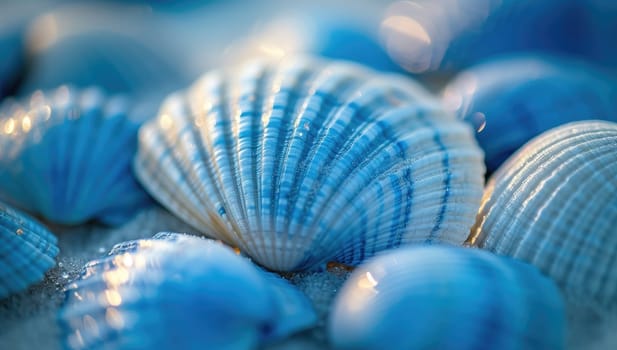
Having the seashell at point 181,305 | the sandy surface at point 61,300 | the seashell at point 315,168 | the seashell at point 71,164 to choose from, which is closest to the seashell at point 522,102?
the seashell at point 315,168

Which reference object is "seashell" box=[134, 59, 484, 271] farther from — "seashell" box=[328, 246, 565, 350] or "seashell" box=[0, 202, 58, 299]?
"seashell" box=[0, 202, 58, 299]

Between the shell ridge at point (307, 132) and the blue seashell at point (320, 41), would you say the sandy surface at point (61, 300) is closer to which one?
the shell ridge at point (307, 132)

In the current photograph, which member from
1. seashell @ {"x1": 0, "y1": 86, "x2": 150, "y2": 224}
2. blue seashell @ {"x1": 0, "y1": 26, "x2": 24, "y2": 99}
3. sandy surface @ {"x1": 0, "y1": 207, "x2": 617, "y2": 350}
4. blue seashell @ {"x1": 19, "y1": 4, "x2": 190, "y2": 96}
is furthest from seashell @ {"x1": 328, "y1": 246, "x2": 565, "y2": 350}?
blue seashell @ {"x1": 0, "y1": 26, "x2": 24, "y2": 99}

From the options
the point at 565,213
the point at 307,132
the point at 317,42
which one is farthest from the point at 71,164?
the point at 565,213

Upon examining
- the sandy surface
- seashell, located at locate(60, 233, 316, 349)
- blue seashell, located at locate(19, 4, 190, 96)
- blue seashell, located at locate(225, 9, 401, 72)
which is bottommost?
the sandy surface

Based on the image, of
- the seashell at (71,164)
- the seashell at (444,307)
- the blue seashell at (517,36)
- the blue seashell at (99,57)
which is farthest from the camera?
the blue seashell at (517,36)

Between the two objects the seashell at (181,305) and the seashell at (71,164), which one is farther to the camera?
the seashell at (71,164)
